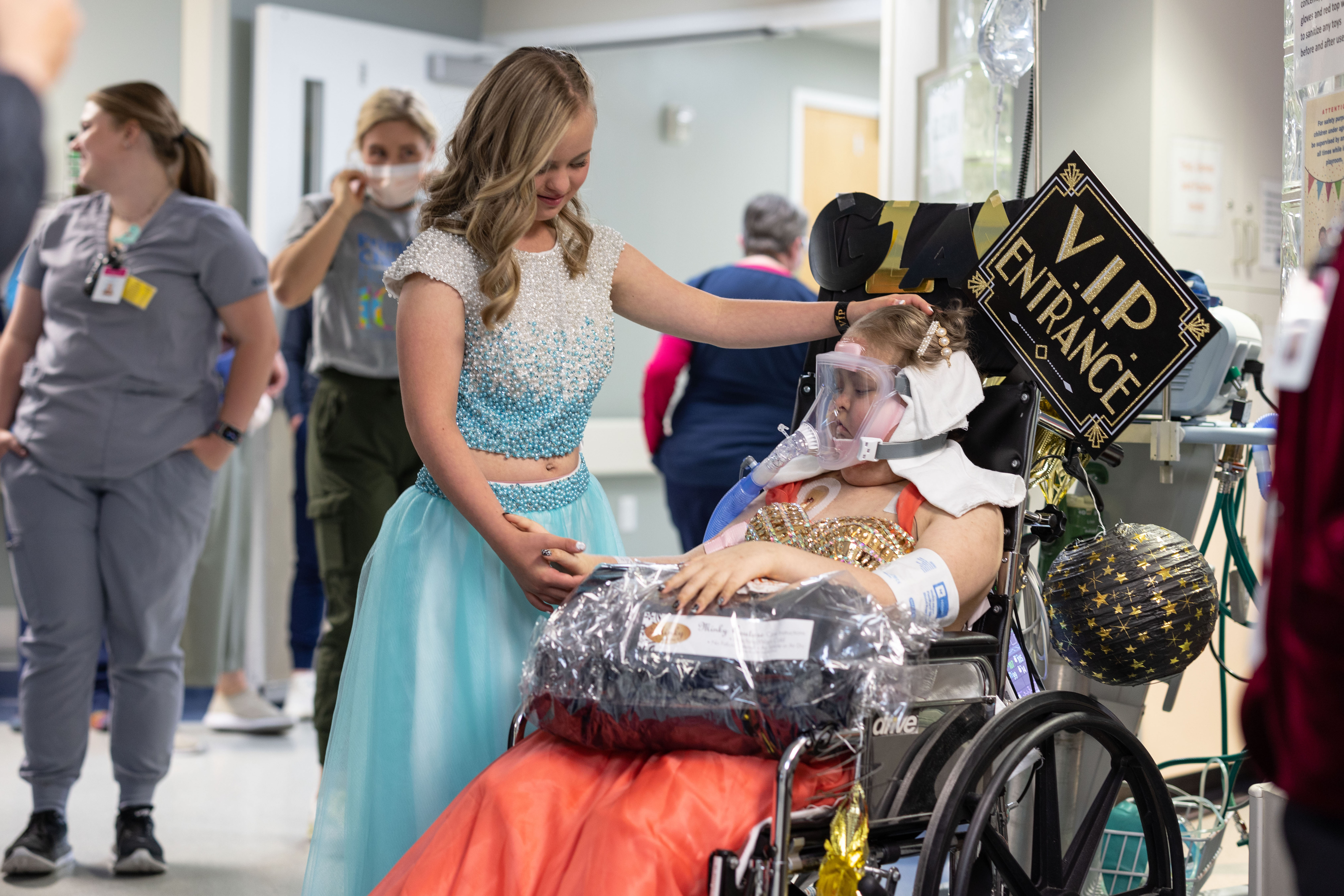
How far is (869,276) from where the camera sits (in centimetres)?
186

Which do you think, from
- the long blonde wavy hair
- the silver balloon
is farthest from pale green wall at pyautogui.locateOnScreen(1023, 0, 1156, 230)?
the long blonde wavy hair

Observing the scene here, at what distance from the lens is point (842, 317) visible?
1.81m

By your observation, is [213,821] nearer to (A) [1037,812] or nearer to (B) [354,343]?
(B) [354,343]

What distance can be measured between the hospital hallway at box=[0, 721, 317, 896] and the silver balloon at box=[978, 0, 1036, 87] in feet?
6.86

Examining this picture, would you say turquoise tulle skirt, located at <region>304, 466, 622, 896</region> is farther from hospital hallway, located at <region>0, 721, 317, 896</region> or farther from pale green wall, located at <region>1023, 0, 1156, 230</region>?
pale green wall, located at <region>1023, 0, 1156, 230</region>

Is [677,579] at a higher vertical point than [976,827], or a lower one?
higher

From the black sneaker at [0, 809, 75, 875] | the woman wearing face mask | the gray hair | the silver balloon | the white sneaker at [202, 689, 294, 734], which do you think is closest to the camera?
the silver balloon

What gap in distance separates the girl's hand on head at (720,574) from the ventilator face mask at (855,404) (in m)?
0.25

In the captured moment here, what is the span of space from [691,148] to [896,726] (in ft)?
15.3

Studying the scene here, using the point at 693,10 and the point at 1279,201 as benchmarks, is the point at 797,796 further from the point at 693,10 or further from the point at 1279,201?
the point at 693,10

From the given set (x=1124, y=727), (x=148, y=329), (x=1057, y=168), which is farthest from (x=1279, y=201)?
(x=148, y=329)

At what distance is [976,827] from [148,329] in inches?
76.5

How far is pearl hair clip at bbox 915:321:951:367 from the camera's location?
1651 millimetres

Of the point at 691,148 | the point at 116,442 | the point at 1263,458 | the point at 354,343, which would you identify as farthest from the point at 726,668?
the point at 691,148
